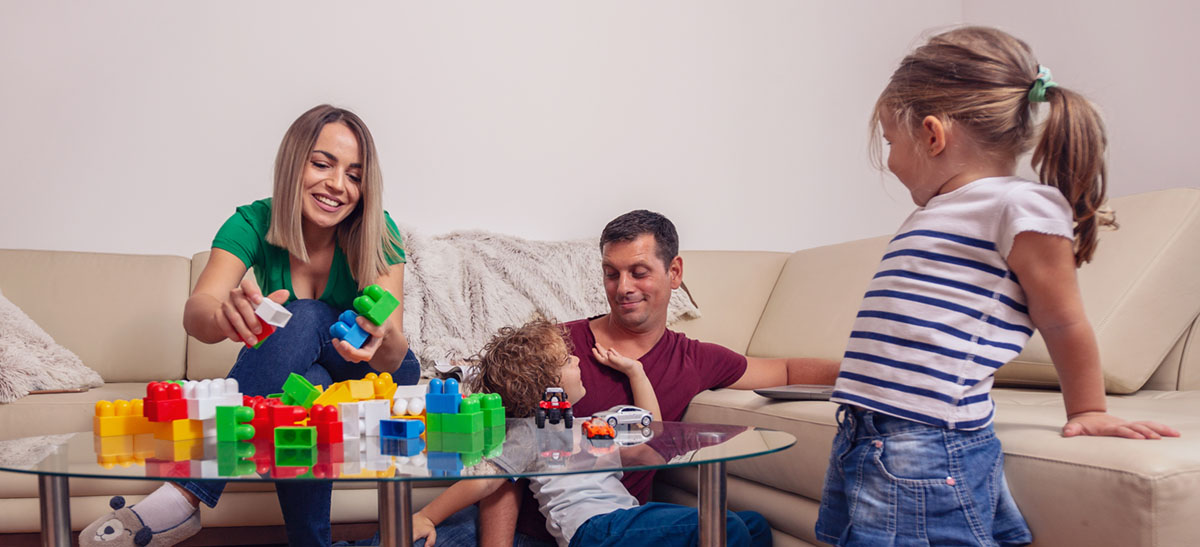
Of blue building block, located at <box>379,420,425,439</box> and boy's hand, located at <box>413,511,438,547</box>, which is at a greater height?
blue building block, located at <box>379,420,425,439</box>

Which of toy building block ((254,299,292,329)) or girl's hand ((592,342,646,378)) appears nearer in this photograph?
toy building block ((254,299,292,329))

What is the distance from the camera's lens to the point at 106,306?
2.37 metres

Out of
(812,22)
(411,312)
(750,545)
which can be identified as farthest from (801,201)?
(750,545)

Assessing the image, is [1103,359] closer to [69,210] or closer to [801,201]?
[801,201]

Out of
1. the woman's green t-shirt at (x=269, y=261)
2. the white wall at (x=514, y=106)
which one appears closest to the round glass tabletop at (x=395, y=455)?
the woman's green t-shirt at (x=269, y=261)

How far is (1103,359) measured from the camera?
1.62m

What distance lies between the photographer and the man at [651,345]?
1812 millimetres

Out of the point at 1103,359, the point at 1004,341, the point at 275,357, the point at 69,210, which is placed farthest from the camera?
the point at 69,210

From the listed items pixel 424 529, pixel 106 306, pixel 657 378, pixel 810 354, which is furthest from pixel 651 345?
pixel 106 306

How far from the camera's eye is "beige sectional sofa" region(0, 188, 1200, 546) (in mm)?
980

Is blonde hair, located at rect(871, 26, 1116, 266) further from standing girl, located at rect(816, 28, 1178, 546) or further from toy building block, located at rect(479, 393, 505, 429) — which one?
toy building block, located at rect(479, 393, 505, 429)

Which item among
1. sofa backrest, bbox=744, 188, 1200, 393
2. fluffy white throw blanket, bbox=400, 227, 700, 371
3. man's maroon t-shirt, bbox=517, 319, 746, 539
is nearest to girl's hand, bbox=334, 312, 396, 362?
man's maroon t-shirt, bbox=517, 319, 746, 539

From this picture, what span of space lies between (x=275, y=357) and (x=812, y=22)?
2.45 metres

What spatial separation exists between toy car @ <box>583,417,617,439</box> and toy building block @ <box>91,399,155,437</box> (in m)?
0.61
